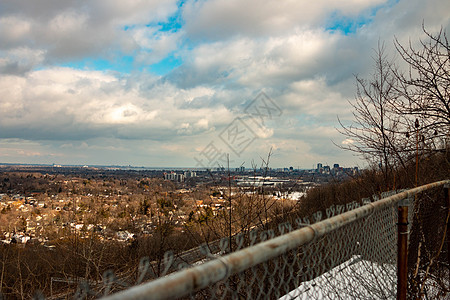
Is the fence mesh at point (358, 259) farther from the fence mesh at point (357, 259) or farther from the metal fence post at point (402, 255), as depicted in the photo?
the metal fence post at point (402, 255)

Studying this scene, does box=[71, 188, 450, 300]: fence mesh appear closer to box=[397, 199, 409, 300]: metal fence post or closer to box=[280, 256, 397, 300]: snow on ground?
box=[280, 256, 397, 300]: snow on ground

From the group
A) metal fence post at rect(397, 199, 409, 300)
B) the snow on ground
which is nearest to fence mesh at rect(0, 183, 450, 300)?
the snow on ground

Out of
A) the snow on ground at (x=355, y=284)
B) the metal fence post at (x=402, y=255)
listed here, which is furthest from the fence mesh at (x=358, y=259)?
the metal fence post at (x=402, y=255)

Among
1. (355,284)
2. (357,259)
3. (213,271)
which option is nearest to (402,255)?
(357,259)

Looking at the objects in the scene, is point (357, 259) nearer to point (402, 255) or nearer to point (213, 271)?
point (402, 255)

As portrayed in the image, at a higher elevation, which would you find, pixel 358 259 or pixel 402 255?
pixel 402 255

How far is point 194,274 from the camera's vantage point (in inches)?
29.4

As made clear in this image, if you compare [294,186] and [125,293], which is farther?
[294,186]

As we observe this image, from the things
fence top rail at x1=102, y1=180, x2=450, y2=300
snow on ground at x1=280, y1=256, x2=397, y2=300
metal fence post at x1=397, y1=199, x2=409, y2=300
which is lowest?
snow on ground at x1=280, y1=256, x2=397, y2=300

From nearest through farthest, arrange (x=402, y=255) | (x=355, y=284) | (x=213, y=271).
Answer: (x=213, y=271)
(x=402, y=255)
(x=355, y=284)

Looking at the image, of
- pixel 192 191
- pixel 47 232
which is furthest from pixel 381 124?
pixel 47 232

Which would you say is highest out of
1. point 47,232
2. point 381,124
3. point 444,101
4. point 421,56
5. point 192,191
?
point 421,56

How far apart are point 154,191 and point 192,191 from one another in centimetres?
188

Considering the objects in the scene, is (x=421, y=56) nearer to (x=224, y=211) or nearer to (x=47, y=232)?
(x=224, y=211)
